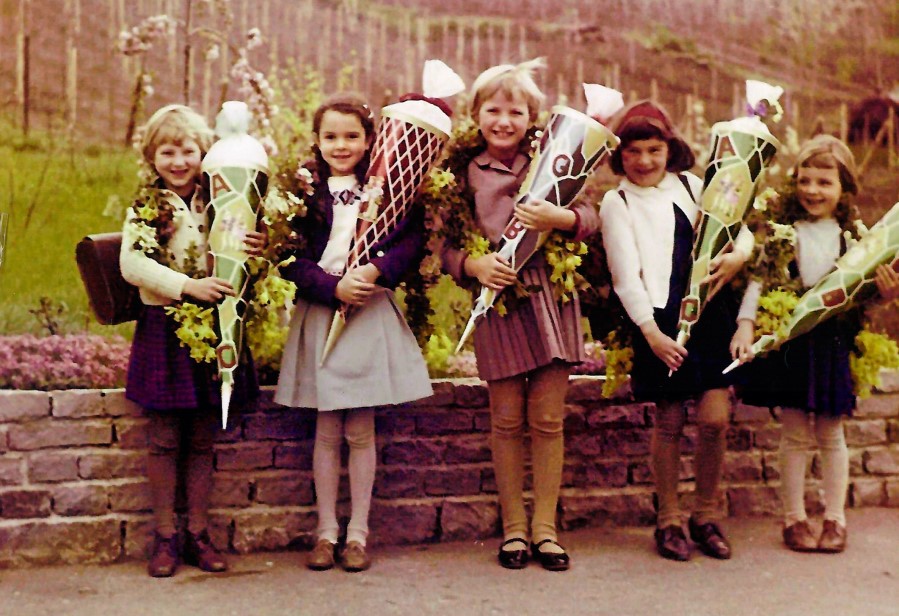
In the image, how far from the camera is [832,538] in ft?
13.6

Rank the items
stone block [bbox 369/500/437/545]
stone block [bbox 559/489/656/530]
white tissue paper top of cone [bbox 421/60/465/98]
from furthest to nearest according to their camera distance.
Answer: stone block [bbox 559/489/656/530]
stone block [bbox 369/500/437/545]
white tissue paper top of cone [bbox 421/60/465/98]

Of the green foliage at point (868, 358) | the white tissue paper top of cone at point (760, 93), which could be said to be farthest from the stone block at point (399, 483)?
the white tissue paper top of cone at point (760, 93)

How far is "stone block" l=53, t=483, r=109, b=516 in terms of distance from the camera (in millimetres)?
3986

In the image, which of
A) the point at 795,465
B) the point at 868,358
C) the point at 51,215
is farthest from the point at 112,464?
the point at 868,358

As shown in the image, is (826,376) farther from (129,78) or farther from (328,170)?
(129,78)

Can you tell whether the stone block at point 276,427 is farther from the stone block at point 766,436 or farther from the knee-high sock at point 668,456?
the stone block at point 766,436

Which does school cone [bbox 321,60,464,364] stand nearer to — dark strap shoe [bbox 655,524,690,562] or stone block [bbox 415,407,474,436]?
stone block [bbox 415,407,474,436]

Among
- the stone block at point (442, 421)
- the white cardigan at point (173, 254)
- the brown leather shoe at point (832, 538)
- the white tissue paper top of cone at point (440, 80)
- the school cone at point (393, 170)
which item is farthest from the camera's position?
the stone block at point (442, 421)

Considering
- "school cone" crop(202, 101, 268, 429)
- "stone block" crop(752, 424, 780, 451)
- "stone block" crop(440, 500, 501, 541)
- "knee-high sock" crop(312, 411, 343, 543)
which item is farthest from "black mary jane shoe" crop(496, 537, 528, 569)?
"stone block" crop(752, 424, 780, 451)

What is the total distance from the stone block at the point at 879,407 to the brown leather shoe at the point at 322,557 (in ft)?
8.71

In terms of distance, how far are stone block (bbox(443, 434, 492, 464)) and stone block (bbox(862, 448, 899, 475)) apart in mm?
1913

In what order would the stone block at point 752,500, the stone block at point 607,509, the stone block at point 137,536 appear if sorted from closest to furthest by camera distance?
the stone block at point 137,536 < the stone block at point 607,509 < the stone block at point 752,500

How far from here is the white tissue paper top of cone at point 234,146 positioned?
147 inches

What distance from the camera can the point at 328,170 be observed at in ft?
13.2
